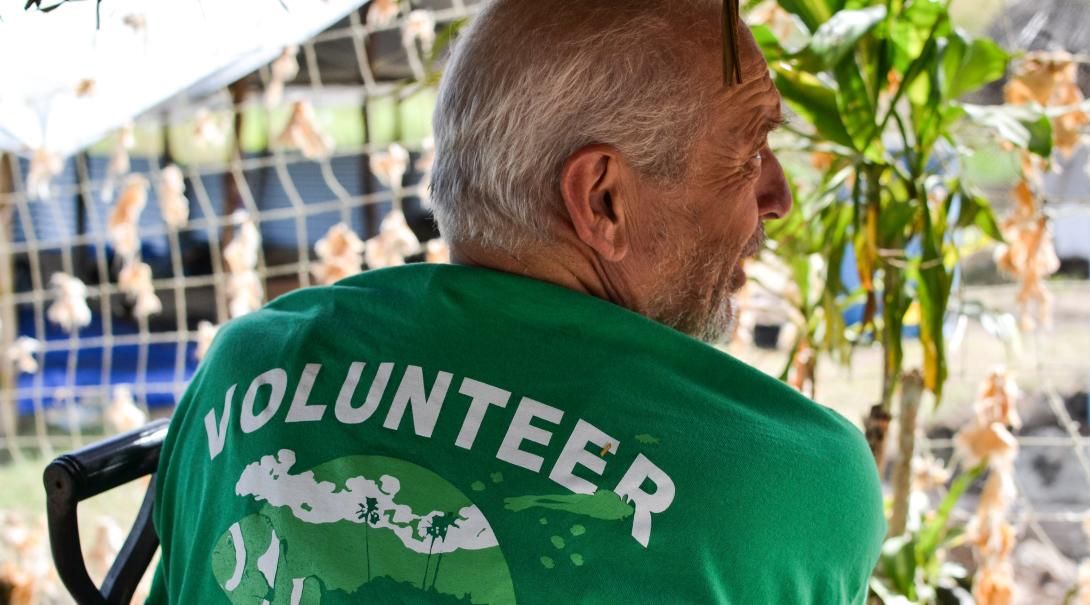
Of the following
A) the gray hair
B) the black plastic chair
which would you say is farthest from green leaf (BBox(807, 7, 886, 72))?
the black plastic chair

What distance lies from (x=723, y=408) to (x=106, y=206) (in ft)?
15.6

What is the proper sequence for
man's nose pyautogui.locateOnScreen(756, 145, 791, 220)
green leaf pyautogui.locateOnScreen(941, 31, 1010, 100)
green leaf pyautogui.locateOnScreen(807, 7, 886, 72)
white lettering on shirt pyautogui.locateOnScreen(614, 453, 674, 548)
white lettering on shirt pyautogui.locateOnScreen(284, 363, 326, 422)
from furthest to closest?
green leaf pyautogui.locateOnScreen(941, 31, 1010, 100) < green leaf pyautogui.locateOnScreen(807, 7, 886, 72) < man's nose pyautogui.locateOnScreen(756, 145, 791, 220) < white lettering on shirt pyautogui.locateOnScreen(284, 363, 326, 422) < white lettering on shirt pyautogui.locateOnScreen(614, 453, 674, 548)

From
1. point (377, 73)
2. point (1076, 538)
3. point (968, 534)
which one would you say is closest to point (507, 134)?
point (968, 534)

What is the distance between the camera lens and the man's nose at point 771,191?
41.2 inches

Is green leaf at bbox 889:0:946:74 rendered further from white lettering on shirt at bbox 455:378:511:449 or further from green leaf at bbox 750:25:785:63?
white lettering on shirt at bbox 455:378:511:449

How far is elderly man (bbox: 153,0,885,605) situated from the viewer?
27.9 inches

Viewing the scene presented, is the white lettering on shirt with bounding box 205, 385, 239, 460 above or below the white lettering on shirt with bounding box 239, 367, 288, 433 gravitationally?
below

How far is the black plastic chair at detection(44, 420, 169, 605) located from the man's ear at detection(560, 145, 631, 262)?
47cm

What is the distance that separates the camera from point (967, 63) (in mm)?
1412

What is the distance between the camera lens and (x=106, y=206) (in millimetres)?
4941

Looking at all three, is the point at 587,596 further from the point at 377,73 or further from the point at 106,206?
the point at 106,206

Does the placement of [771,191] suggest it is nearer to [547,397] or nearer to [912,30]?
[547,397]

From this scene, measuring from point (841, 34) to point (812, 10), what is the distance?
0.17 meters

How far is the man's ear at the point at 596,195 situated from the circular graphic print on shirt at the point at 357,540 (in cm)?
25
